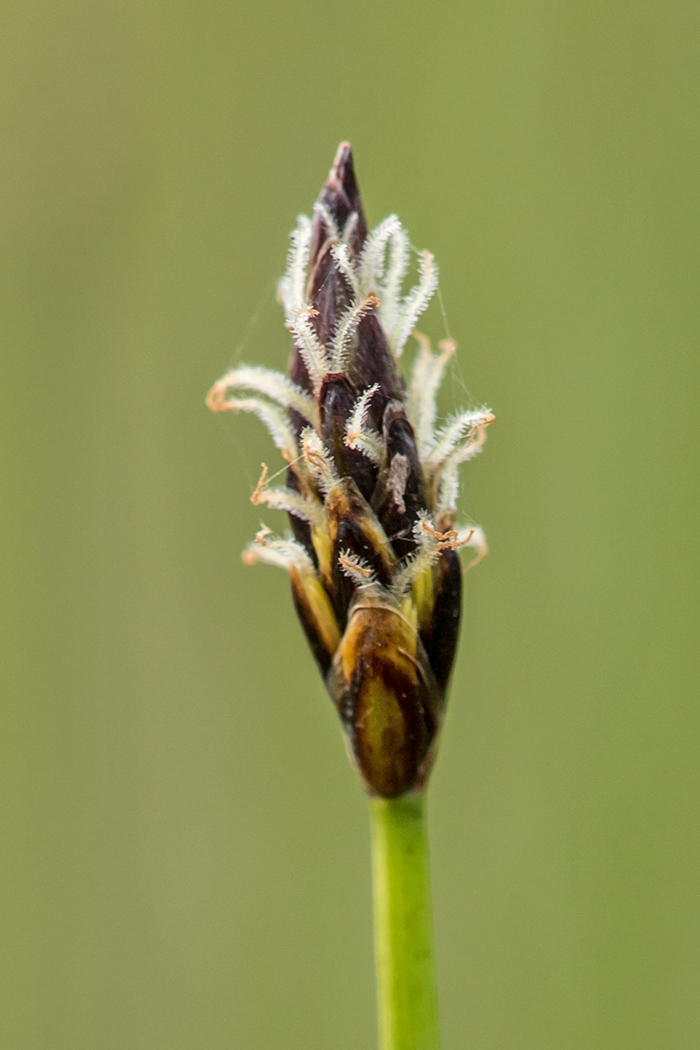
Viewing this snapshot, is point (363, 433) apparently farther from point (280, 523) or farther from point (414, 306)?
point (280, 523)

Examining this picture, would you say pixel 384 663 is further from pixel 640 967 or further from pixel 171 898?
pixel 171 898

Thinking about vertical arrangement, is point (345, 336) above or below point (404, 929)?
above

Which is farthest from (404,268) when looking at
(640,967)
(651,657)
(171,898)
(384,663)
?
(171,898)

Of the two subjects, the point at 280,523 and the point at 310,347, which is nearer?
the point at 310,347

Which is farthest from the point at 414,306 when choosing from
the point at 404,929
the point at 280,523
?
the point at 280,523

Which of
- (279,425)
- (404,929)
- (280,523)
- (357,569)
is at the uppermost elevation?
(280,523)

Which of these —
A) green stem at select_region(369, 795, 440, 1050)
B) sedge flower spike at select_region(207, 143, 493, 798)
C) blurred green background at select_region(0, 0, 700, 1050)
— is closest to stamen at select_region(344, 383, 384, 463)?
sedge flower spike at select_region(207, 143, 493, 798)

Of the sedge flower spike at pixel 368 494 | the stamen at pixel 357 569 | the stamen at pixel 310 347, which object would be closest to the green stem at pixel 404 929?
the sedge flower spike at pixel 368 494
